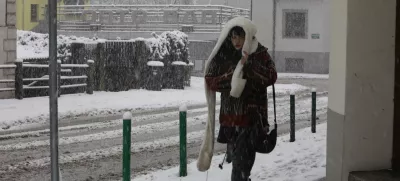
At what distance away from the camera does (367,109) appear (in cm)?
592

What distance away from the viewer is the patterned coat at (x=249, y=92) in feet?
18.5

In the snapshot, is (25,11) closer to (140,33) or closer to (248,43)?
(140,33)

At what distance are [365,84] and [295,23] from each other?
32.0 metres

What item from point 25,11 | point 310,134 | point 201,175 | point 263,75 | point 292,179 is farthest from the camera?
point 25,11

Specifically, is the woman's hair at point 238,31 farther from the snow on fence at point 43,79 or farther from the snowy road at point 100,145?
the snow on fence at point 43,79

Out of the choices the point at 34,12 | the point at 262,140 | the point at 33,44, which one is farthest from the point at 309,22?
the point at 262,140

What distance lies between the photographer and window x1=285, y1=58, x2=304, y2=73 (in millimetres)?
37219

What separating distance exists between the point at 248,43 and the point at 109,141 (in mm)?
6361

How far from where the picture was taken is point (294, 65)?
3744 centimetres

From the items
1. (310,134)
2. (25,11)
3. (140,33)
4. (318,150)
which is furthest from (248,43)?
(25,11)

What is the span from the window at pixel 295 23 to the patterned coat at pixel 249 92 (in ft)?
104

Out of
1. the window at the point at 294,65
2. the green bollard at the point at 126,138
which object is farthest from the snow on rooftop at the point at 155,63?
the window at the point at 294,65

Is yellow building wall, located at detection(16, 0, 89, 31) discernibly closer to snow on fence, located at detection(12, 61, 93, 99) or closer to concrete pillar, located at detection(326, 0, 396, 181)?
snow on fence, located at detection(12, 61, 93, 99)

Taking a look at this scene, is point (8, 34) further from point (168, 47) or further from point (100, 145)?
point (100, 145)
